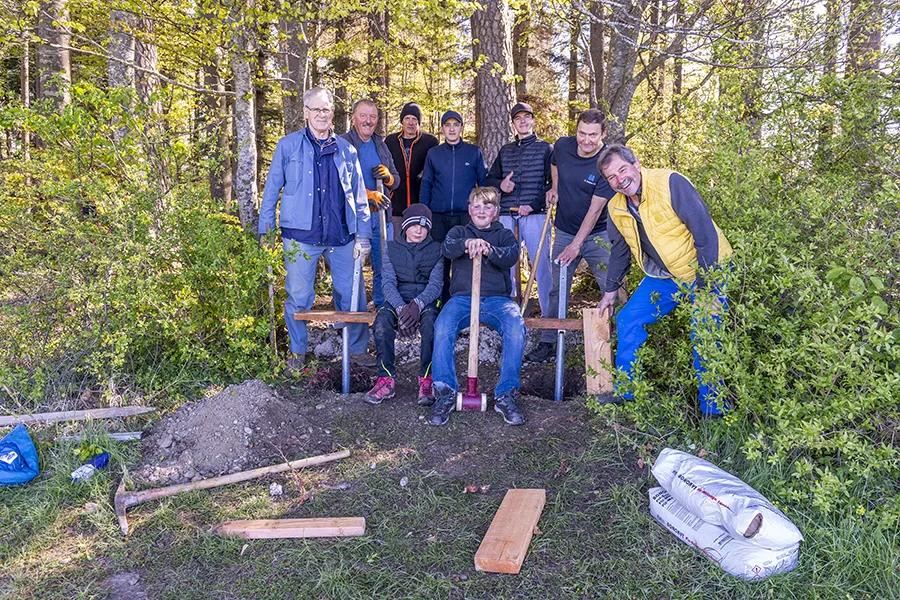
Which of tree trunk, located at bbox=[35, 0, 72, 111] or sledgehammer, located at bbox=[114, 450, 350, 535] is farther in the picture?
tree trunk, located at bbox=[35, 0, 72, 111]

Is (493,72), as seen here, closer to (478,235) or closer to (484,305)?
(478,235)

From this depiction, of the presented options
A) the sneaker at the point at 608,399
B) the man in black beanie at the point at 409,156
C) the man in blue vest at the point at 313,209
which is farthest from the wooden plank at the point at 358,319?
the man in black beanie at the point at 409,156

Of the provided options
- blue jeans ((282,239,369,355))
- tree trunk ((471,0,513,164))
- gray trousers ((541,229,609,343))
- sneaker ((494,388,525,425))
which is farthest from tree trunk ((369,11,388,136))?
sneaker ((494,388,525,425))

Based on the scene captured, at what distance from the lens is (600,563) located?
112 inches

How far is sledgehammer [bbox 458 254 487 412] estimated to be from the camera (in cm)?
446

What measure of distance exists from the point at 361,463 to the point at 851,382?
2.72 m

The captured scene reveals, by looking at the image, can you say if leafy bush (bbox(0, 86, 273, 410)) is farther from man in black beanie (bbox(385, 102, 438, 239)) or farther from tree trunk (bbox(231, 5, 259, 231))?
man in black beanie (bbox(385, 102, 438, 239))

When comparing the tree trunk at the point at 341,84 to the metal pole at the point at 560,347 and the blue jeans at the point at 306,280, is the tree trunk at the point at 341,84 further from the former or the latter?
the metal pole at the point at 560,347

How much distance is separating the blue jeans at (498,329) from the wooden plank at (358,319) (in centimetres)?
25

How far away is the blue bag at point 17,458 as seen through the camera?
3.68 meters

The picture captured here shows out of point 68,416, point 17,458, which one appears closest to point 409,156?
point 68,416

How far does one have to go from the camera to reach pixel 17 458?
3.75m

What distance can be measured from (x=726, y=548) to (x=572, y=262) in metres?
3.06

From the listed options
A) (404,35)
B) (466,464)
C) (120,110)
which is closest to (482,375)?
(466,464)
